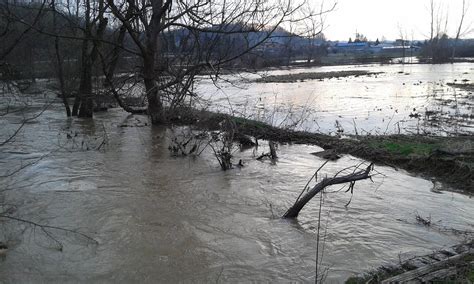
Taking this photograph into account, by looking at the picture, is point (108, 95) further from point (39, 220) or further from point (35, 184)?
point (39, 220)

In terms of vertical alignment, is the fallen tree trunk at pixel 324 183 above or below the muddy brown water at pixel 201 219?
above

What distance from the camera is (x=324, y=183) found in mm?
6922

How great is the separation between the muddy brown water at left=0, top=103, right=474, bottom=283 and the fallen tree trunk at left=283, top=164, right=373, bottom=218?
19 centimetres

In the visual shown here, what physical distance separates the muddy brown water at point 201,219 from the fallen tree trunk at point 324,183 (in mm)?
190

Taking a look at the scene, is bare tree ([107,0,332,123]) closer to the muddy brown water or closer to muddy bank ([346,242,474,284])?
the muddy brown water

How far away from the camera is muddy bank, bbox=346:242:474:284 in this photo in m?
4.64

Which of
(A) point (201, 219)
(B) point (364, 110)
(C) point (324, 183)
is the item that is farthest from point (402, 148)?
(B) point (364, 110)

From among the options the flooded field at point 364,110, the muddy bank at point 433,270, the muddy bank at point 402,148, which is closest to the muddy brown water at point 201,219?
the muddy bank at point 402,148

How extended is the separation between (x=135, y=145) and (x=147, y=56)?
358cm

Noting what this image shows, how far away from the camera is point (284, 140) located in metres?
14.0

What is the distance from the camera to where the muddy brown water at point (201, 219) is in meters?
6.01

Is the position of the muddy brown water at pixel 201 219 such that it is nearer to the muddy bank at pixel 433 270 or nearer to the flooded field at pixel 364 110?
the muddy bank at pixel 433 270

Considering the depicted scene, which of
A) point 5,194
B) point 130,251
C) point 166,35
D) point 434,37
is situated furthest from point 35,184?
point 434,37

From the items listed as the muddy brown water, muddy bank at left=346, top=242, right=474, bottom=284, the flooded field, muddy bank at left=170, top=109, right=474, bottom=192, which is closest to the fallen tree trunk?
the muddy brown water
